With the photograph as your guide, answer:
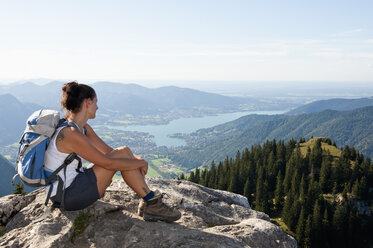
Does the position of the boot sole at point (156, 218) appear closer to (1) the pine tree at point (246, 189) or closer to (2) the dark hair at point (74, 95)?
(2) the dark hair at point (74, 95)

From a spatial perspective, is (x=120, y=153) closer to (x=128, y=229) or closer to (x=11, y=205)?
(x=128, y=229)

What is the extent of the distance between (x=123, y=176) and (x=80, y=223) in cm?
154

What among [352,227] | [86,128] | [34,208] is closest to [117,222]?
[34,208]

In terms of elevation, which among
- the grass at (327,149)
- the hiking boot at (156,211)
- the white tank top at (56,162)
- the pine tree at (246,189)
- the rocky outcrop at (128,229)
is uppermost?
the white tank top at (56,162)

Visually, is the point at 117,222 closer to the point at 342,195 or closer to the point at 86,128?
the point at 86,128

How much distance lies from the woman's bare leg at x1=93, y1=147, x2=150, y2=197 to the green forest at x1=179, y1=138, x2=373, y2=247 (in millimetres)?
73771

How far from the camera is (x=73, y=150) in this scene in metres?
6.09

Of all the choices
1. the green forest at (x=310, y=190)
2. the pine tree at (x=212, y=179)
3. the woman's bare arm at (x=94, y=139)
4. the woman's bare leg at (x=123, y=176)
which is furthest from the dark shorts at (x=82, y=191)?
the pine tree at (x=212, y=179)

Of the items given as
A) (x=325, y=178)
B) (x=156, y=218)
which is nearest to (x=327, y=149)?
(x=325, y=178)

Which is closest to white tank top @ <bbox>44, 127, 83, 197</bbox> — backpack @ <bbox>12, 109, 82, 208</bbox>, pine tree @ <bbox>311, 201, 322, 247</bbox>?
backpack @ <bbox>12, 109, 82, 208</bbox>

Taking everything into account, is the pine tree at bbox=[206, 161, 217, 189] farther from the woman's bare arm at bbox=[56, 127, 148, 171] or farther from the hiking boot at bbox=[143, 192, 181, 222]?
the woman's bare arm at bbox=[56, 127, 148, 171]

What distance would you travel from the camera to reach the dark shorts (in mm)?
6449

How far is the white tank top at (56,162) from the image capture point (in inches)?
238

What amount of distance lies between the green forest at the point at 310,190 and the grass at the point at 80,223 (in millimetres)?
73685
